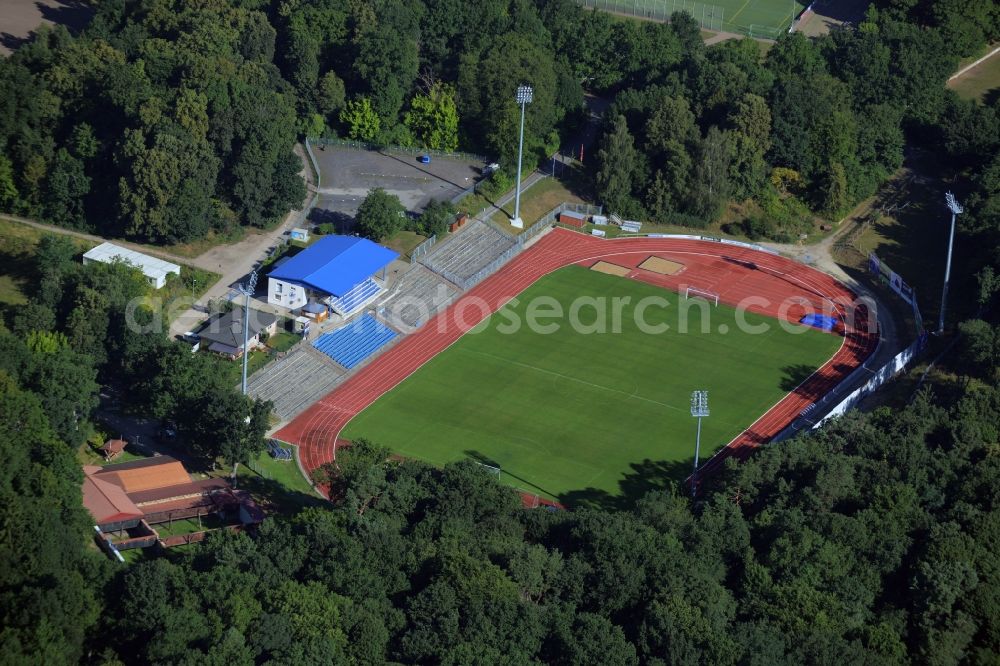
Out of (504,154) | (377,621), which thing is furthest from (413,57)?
(377,621)

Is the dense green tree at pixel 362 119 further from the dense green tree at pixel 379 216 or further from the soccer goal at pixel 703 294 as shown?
the soccer goal at pixel 703 294

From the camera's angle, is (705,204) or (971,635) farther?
(705,204)

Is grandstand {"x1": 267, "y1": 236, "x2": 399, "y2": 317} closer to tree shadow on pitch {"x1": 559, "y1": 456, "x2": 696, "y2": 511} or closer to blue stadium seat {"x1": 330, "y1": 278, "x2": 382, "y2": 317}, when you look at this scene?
blue stadium seat {"x1": 330, "y1": 278, "x2": 382, "y2": 317}

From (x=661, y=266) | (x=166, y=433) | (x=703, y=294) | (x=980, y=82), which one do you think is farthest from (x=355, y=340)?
(x=980, y=82)

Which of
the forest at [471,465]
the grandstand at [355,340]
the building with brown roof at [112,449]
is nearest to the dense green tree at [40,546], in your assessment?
the forest at [471,465]

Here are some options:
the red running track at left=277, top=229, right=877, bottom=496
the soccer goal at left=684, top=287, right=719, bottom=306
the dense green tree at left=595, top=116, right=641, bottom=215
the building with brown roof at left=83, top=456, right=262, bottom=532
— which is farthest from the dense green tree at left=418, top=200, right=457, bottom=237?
the building with brown roof at left=83, top=456, right=262, bottom=532

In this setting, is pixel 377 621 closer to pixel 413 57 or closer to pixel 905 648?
pixel 905 648
